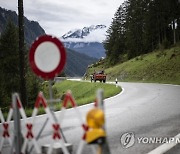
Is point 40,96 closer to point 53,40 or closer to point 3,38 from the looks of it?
point 53,40

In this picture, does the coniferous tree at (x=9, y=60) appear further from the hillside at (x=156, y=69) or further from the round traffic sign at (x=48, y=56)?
the round traffic sign at (x=48, y=56)

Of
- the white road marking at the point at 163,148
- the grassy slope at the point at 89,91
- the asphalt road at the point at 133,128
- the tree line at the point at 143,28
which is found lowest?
the grassy slope at the point at 89,91

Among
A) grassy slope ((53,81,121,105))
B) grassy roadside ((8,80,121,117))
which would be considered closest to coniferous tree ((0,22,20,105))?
grassy roadside ((8,80,121,117))

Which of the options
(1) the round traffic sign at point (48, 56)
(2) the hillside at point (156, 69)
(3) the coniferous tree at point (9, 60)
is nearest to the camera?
(1) the round traffic sign at point (48, 56)

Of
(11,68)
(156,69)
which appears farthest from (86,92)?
(156,69)

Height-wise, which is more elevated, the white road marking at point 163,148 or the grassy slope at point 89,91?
the white road marking at point 163,148

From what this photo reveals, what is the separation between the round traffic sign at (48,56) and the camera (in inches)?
215

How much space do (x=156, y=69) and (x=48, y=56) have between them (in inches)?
1830

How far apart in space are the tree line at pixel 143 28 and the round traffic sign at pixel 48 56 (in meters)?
56.3

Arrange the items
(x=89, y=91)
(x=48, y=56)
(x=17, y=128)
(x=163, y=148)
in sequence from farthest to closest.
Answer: (x=89, y=91)
(x=163, y=148)
(x=17, y=128)
(x=48, y=56)

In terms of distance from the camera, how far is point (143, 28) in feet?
255

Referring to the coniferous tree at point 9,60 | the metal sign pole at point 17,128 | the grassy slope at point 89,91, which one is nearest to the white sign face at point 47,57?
the metal sign pole at point 17,128

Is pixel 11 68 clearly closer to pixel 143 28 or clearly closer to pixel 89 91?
pixel 89 91

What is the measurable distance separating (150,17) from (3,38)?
1245 inches
